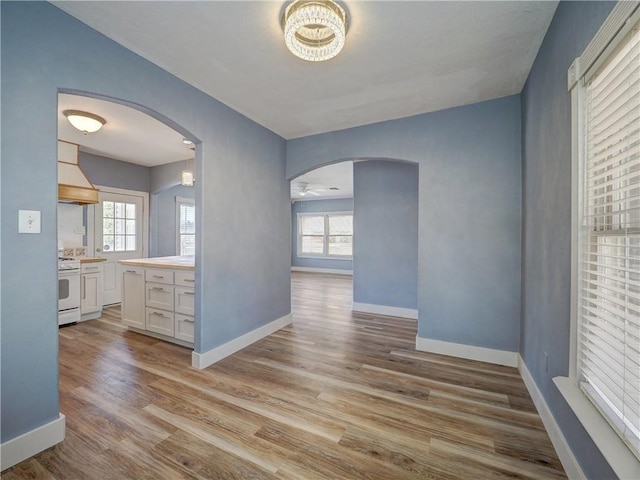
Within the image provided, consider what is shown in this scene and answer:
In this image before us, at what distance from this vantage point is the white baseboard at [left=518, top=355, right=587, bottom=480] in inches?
55.3

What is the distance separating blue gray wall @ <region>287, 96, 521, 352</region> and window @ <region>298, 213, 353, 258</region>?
21.7ft

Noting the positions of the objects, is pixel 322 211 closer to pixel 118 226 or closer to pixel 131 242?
pixel 131 242

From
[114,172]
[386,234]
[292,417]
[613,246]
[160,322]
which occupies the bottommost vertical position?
[292,417]

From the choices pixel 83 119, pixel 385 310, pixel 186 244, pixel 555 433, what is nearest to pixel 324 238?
pixel 186 244

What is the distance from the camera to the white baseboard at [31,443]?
1516mm

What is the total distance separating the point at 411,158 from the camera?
10.5 ft

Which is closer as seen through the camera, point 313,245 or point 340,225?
point 340,225

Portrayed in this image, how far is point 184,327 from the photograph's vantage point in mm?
3191

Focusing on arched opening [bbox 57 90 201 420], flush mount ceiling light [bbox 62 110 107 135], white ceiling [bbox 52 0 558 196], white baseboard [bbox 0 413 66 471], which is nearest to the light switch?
arched opening [bbox 57 90 201 420]

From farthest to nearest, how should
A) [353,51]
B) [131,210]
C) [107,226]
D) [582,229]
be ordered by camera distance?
[131,210]
[107,226]
[353,51]
[582,229]

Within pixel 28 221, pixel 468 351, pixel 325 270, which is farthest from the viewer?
pixel 325 270

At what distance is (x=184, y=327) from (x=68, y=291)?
2.17 metres

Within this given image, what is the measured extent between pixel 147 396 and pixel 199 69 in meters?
2.70

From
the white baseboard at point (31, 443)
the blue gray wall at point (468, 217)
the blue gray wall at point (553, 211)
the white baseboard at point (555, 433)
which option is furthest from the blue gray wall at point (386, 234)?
the white baseboard at point (31, 443)
